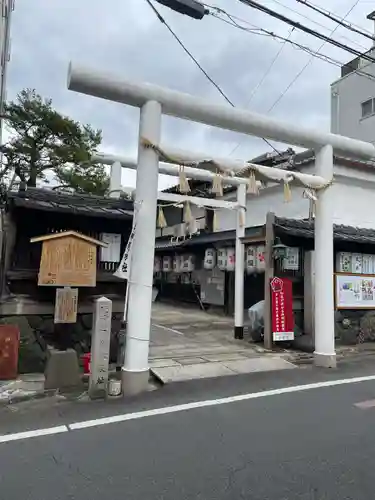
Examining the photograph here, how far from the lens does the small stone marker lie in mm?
5945

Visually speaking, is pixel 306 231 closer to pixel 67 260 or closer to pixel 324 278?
pixel 324 278

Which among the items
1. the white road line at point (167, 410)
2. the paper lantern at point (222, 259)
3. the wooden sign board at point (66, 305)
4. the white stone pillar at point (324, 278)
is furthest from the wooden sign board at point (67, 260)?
the paper lantern at point (222, 259)

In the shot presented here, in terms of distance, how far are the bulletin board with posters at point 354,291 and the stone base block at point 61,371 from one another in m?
7.17

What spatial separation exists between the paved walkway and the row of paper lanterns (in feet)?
7.59

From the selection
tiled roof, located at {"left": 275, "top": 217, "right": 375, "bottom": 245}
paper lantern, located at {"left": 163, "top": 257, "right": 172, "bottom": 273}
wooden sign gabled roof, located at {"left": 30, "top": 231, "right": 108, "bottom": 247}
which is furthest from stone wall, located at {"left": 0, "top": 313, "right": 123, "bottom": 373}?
paper lantern, located at {"left": 163, "top": 257, "right": 172, "bottom": 273}

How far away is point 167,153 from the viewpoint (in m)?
6.87

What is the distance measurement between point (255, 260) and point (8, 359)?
25.1 feet

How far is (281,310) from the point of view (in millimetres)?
9797

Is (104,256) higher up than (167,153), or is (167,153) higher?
(167,153)

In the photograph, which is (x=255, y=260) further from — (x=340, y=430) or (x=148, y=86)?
(x=340, y=430)

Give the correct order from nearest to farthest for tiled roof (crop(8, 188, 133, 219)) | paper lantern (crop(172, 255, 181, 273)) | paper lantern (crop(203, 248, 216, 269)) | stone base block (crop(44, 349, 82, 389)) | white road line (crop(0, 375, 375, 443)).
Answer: white road line (crop(0, 375, 375, 443)) < stone base block (crop(44, 349, 82, 389)) < tiled roof (crop(8, 188, 133, 219)) < paper lantern (crop(203, 248, 216, 269)) < paper lantern (crop(172, 255, 181, 273))

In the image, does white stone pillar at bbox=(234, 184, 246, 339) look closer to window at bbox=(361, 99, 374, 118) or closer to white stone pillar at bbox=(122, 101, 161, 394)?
white stone pillar at bbox=(122, 101, 161, 394)

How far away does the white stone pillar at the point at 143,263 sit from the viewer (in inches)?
249

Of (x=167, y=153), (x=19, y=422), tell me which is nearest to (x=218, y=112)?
(x=167, y=153)
